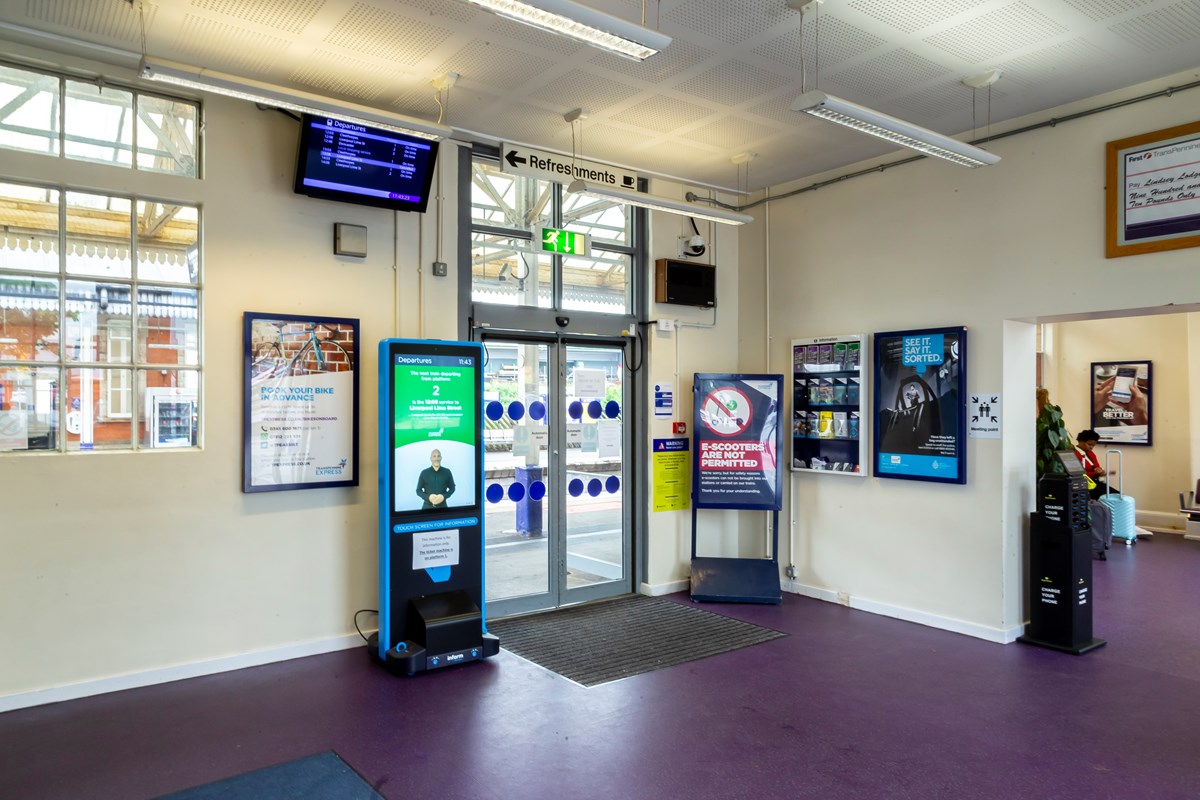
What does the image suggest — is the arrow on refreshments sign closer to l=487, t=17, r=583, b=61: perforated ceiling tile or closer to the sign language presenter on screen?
l=487, t=17, r=583, b=61: perforated ceiling tile

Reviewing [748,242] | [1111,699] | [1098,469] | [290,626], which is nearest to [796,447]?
[748,242]

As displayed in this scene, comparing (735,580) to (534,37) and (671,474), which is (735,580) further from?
(534,37)

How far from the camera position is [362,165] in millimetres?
4766

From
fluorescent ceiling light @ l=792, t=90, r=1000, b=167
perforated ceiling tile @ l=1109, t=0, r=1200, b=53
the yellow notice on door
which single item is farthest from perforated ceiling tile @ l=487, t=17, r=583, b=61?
the yellow notice on door

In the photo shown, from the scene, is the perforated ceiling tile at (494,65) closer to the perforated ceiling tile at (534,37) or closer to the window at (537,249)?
the perforated ceiling tile at (534,37)

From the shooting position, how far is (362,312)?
5.02 metres

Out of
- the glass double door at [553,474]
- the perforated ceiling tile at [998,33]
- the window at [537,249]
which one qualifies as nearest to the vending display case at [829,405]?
the glass double door at [553,474]

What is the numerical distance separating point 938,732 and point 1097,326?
903cm

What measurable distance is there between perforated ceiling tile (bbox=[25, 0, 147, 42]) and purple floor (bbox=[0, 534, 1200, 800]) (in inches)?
138

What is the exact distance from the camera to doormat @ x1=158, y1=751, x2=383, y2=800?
307cm

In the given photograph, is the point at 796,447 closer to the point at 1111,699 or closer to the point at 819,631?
the point at 819,631

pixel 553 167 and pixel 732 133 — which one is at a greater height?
pixel 732 133

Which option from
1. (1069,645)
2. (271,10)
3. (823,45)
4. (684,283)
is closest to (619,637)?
(1069,645)

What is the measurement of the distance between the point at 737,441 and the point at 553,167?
2.69 m
